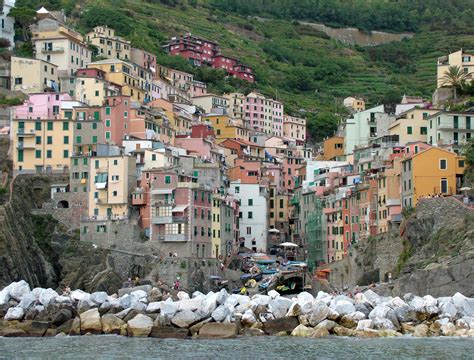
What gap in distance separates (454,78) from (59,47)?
39.8 m

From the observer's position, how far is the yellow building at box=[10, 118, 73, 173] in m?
99.7

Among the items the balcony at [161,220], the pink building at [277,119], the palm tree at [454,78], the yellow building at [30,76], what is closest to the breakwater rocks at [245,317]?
the balcony at [161,220]

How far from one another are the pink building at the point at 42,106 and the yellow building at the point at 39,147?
2918 millimetres

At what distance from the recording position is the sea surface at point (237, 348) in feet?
180

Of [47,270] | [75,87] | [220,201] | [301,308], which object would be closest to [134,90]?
[75,87]

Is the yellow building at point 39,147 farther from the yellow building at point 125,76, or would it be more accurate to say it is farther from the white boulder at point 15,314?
the white boulder at point 15,314

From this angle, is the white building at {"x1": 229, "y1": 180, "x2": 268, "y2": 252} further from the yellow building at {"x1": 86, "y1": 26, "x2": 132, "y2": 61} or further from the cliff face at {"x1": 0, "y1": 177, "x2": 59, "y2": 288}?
the yellow building at {"x1": 86, "y1": 26, "x2": 132, "y2": 61}

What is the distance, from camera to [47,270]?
90625 millimetres

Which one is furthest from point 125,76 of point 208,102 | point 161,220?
point 161,220

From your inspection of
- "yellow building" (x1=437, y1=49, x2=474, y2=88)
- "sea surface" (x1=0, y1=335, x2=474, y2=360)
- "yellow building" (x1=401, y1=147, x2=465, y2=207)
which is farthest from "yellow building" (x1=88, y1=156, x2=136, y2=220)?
"yellow building" (x1=437, y1=49, x2=474, y2=88)

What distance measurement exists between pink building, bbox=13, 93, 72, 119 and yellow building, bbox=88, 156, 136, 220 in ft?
32.6

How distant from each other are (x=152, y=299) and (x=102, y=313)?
4919 millimetres

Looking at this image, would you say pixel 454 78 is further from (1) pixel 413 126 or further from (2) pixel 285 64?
(2) pixel 285 64

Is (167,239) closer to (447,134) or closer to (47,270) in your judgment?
(47,270)
